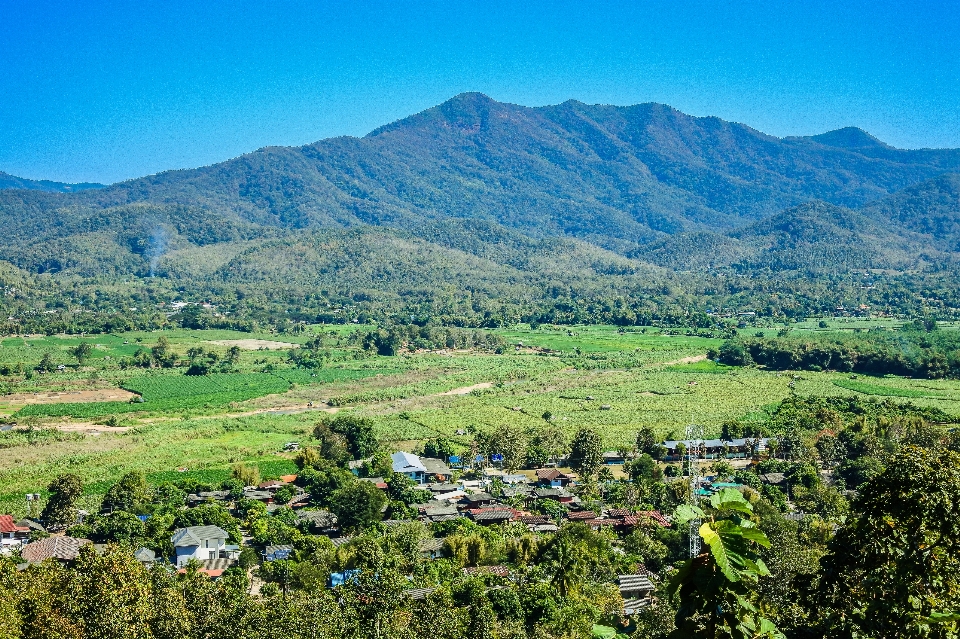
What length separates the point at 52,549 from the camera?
23.4 metres

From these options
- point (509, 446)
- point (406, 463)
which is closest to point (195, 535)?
point (406, 463)

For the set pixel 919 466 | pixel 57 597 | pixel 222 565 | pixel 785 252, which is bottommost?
pixel 222 565

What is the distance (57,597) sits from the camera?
1388cm

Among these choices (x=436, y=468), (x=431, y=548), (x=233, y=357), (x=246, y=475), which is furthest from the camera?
(x=233, y=357)

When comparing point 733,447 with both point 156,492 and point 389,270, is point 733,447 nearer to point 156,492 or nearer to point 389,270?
point 156,492

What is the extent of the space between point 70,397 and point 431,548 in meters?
38.5

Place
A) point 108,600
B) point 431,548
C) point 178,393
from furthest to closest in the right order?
point 178,393, point 431,548, point 108,600

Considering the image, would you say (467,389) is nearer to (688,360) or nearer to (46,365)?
(688,360)

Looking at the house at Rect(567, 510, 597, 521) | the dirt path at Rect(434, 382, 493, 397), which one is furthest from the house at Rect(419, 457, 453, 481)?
the dirt path at Rect(434, 382, 493, 397)

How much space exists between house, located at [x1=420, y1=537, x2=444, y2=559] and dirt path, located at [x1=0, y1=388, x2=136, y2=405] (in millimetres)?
35086

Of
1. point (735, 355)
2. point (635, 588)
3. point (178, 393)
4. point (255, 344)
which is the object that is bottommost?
point (635, 588)

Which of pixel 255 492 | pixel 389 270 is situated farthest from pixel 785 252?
pixel 255 492

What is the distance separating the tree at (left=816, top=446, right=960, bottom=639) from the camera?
6.12 metres

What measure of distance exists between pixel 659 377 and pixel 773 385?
27.2 ft
